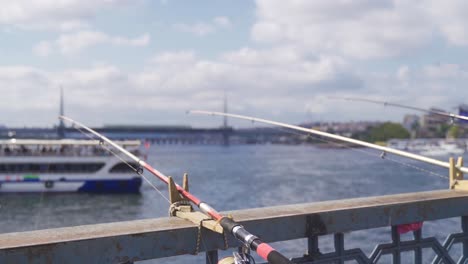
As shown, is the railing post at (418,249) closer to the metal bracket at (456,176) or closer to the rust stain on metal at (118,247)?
the metal bracket at (456,176)

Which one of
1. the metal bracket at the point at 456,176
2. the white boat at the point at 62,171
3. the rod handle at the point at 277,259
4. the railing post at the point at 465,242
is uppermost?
the metal bracket at the point at 456,176

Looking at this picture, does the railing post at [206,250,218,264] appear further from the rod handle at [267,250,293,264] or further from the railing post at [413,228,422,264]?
the railing post at [413,228,422,264]

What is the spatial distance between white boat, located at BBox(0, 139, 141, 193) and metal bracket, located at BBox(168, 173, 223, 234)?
168ft

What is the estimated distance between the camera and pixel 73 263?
427 centimetres

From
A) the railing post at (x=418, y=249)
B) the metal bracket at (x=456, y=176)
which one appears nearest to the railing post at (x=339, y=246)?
the railing post at (x=418, y=249)

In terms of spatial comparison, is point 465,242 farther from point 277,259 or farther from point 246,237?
point 277,259

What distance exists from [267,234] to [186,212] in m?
0.68

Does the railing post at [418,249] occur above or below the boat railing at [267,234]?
below

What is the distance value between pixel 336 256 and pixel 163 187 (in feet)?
171

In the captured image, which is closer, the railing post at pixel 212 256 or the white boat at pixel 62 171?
the railing post at pixel 212 256

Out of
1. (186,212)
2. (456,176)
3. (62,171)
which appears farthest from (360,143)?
(62,171)

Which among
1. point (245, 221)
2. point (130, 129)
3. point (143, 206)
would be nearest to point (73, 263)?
point (245, 221)

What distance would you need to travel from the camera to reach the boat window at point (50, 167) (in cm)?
5706

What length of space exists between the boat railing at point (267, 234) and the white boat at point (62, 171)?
50850mm
